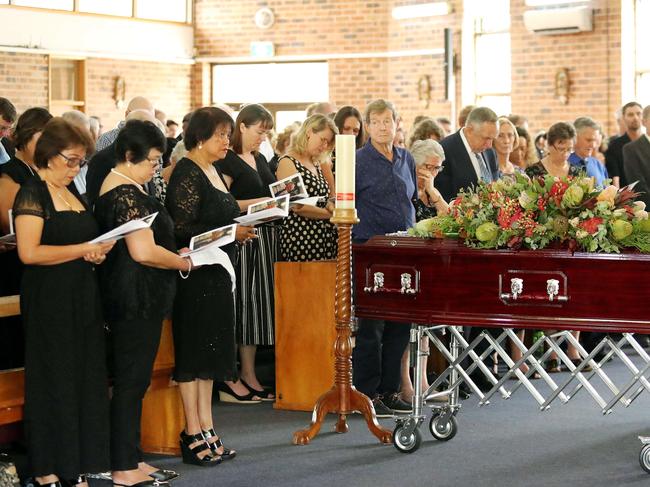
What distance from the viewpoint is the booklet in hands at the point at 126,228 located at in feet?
14.4

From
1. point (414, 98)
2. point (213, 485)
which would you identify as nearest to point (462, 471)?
point (213, 485)

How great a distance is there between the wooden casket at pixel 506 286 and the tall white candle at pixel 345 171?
30 centimetres

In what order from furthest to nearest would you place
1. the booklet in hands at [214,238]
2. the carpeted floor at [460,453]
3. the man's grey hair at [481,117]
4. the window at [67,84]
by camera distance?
the window at [67,84], the man's grey hair at [481,117], the carpeted floor at [460,453], the booklet in hands at [214,238]

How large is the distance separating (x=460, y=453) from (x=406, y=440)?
27 cm

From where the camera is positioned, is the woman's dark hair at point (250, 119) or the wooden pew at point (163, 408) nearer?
the wooden pew at point (163, 408)

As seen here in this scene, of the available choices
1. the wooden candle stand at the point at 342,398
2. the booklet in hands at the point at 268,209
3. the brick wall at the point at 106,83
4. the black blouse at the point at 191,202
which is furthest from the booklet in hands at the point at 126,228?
the brick wall at the point at 106,83

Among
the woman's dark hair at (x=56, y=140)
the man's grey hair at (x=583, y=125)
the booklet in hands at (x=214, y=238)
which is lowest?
the booklet in hands at (x=214, y=238)

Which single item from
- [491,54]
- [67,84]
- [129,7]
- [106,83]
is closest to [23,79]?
[67,84]

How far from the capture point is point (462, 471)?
5215 mm

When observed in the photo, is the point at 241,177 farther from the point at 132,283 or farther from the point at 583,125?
the point at 583,125

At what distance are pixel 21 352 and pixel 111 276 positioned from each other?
939 mm

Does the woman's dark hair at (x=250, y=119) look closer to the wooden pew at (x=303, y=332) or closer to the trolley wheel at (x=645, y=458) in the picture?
the wooden pew at (x=303, y=332)

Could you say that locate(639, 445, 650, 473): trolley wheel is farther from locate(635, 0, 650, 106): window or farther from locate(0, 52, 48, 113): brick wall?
locate(0, 52, 48, 113): brick wall

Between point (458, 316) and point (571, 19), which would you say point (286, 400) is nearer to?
point (458, 316)
